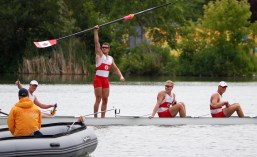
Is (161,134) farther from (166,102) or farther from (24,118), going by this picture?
(24,118)

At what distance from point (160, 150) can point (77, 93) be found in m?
21.6

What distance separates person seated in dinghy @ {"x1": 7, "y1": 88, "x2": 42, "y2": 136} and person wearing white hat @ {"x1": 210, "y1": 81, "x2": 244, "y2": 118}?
23.7ft

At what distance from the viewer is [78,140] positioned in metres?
18.1

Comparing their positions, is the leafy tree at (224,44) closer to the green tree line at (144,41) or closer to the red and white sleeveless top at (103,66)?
the green tree line at (144,41)

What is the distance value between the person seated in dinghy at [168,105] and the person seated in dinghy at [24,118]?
6.42 m

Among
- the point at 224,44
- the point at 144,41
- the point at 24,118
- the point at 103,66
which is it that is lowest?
the point at 24,118

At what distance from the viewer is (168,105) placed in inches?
960

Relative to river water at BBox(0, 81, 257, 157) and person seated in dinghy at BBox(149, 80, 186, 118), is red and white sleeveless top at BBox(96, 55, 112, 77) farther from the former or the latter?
person seated in dinghy at BBox(149, 80, 186, 118)

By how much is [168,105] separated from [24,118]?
278 inches

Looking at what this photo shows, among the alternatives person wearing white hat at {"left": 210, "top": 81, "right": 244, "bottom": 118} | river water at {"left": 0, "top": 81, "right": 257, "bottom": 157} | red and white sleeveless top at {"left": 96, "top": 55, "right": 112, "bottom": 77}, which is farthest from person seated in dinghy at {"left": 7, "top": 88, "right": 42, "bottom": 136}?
person wearing white hat at {"left": 210, "top": 81, "right": 244, "bottom": 118}

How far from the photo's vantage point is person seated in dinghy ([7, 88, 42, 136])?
1798 centimetres

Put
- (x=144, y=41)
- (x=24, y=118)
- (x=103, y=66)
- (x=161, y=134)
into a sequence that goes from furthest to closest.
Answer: (x=144, y=41)
(x=103, y=66)
(x=161, y=134)
(x=24, y=118)

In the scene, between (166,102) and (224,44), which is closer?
(166,102)

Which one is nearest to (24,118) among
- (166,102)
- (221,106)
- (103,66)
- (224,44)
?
(103,66)
